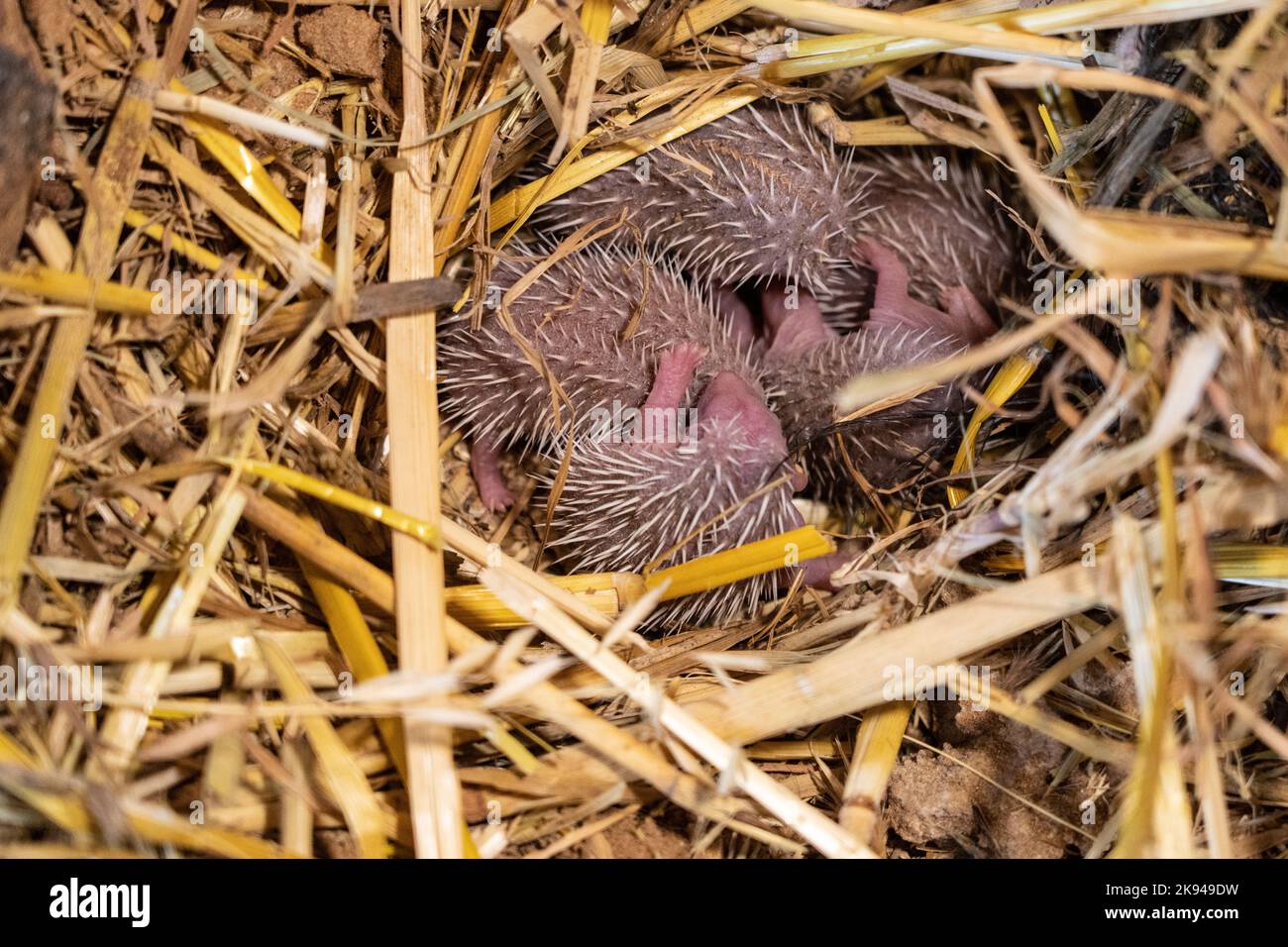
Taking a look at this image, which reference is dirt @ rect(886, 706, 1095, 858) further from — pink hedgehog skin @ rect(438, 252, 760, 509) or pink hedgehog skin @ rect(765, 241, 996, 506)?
pink hedgehog skin @ rect(438, 252, 760, 509)

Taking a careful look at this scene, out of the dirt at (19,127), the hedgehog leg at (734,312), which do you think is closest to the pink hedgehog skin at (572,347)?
the hedgehog leg at (734,312)

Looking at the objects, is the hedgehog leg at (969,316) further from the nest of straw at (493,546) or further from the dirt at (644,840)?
the dirt at (644,840)

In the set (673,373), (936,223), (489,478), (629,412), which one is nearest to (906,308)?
(936,223)

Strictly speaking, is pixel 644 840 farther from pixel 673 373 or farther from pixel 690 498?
pixel 673 373

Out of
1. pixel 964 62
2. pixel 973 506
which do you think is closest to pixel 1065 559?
pixel 973 506

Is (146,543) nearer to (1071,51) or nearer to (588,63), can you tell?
(588,63)
